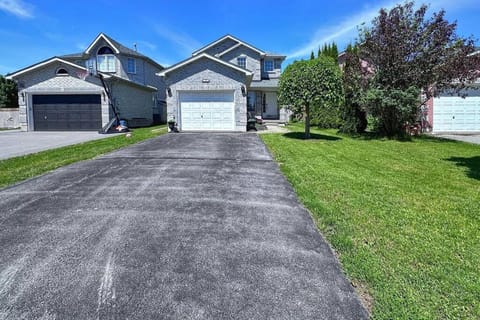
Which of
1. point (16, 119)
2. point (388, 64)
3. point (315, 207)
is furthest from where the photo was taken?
point (16, 119)

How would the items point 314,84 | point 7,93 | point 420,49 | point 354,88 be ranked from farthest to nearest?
point 7,93 < point 354,88 < point 420,49 < point 314,84

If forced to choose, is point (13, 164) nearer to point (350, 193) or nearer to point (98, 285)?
point (98, 285)

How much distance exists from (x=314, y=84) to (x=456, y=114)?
10998 mm

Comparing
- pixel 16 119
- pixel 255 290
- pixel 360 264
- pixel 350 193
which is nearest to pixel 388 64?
pixel 350 193

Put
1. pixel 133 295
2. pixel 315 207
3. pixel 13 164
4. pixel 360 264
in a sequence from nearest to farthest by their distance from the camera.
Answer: pixel 133 295
pixel 360 264
pixel 315 207
pixel 13 164

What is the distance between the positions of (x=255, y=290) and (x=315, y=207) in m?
2.24

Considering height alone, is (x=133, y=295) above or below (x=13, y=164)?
below

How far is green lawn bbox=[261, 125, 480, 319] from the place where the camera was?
7.54 ft

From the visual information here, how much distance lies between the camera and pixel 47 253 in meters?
2.97

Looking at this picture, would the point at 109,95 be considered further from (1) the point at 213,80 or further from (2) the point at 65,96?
(1) the point at 213,80

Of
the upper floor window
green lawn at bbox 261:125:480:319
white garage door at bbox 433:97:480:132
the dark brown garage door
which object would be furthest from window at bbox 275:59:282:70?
green lawn at bbox 261:125:480:319

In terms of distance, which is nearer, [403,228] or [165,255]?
[165,255]

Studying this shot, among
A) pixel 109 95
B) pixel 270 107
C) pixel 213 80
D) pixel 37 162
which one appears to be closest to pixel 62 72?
pixel 109 95

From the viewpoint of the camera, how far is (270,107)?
25.6m
